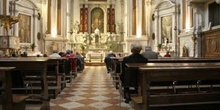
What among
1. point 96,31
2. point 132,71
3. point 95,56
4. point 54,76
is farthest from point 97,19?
point 132,71

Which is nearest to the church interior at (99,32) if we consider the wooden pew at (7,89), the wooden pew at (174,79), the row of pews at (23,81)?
the row of pews at (23,81)

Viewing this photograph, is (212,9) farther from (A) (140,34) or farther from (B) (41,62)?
(B) (41,62)

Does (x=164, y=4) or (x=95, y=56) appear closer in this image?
(x=164, y=4)

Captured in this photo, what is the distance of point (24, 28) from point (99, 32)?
8012mm

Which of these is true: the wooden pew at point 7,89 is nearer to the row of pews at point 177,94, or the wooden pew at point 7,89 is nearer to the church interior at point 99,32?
the church interior at point 99,32

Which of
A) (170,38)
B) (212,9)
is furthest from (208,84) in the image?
(170,38)

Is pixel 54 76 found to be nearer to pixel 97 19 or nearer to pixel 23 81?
pixel 23 81

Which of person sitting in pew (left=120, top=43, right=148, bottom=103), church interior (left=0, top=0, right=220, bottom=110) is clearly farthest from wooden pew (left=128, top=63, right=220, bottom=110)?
church interior (left=0, top=0, right=220, bottom=110)

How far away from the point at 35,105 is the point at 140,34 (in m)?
16.3

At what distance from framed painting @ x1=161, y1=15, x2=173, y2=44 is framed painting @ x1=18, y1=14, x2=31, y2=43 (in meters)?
9.86

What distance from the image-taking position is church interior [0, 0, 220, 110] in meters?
7.20

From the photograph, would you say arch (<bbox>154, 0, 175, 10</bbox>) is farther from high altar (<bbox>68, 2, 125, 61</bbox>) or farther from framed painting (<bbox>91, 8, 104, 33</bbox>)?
framed painting (<bbox>91, 8, 104, 33</bbox>)

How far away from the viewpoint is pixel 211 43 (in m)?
12.0

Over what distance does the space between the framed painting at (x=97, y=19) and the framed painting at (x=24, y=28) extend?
7.87m
